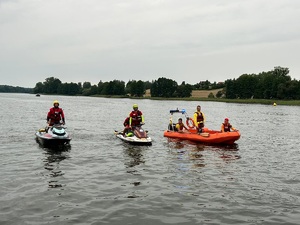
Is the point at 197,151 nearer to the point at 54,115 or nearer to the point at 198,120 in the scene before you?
the point at 198,120

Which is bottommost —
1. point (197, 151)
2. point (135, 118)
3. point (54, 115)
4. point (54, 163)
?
point (54, 163)

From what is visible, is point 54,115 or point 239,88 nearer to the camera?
point 54,115

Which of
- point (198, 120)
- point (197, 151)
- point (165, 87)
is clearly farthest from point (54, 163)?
point (165, 87)

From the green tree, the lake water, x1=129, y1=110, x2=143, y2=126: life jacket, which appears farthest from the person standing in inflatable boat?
the green tree

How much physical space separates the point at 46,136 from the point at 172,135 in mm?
9122

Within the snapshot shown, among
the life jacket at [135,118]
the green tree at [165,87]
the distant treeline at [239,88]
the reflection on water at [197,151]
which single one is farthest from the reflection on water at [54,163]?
the green tree at [165,87]

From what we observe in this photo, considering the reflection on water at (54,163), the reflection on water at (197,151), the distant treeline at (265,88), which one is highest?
the distant treeline at (265,88)

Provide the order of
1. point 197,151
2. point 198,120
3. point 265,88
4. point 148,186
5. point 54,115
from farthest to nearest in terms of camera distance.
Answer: point 265,88
point 198,120
point 54,115
point 197,151
point 148,186

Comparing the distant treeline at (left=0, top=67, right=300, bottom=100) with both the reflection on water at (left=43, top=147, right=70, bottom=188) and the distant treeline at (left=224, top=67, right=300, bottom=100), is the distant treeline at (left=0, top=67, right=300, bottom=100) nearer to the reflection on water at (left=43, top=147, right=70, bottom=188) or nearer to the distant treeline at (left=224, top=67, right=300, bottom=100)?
the distant treeline at (left=224, top=67, right=300, bottom=100)

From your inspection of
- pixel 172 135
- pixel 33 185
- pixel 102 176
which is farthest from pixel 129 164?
pixel 172 135

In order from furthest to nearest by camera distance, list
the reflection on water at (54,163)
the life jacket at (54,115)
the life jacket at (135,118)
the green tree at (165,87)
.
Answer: the green tree at (165,87)
the life jacket at (135,118)
the life jacket at (54,115)
the reflection on water at (54,163)

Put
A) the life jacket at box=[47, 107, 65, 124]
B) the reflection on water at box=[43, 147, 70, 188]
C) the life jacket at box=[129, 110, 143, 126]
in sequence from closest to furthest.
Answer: the reflection on water at box=[43, 147, 70, 188]
the life jacket at box=[47, 107, 65, 124]
the life jacket at box=[129, 110, 143, 126]

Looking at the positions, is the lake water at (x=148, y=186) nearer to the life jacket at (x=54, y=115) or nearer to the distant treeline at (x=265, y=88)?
the life jacket at (x=54, y=115)

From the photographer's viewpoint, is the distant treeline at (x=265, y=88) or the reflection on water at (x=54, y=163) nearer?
the reflection on water at (x=54, y=163)
